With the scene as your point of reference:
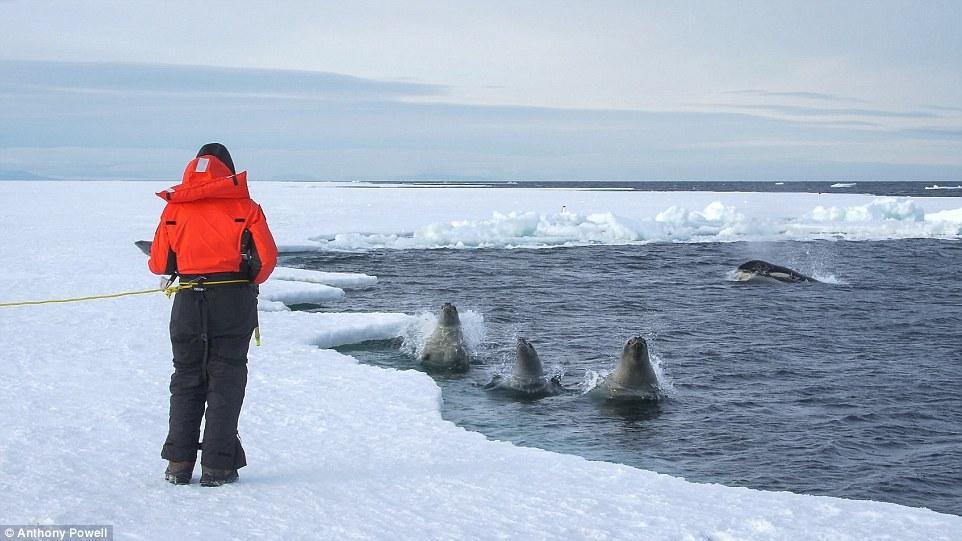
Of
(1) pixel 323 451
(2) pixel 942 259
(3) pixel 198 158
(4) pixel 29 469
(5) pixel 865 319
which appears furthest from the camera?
(2) pixel 942 259

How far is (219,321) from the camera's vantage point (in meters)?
4.74

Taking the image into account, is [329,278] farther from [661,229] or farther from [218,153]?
[661,229]

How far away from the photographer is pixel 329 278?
17.4 m

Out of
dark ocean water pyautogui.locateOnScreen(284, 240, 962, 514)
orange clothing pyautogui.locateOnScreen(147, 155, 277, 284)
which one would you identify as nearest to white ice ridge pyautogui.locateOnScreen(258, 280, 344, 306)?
dark ocean water pyautogui.locateOnScreen(284, 240, 962, 514)

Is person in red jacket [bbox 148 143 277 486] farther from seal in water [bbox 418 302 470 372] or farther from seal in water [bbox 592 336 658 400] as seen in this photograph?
seal in water [bbox 418 302 470 372]

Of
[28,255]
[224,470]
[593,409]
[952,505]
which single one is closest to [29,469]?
[224,470]

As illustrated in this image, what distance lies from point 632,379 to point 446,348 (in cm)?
235

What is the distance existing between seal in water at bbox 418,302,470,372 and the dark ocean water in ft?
0.82

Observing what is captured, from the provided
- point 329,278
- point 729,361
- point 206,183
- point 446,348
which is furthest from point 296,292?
point 206,183

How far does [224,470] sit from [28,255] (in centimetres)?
1555

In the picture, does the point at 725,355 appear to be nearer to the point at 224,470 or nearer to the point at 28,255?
the point at 224,470

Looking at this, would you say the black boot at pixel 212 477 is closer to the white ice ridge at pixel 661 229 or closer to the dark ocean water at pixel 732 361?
the dark ocean water at pixel 732 361

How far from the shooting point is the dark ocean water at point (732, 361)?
7309 mm

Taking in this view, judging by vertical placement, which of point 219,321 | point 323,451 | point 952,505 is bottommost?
point 952,505
